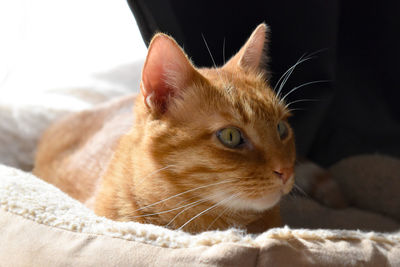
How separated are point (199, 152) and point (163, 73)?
0.27 m

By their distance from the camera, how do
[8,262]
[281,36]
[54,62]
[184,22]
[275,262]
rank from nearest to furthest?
1. [275,262]
2. [8,262]
3. [184,22]
4. [281,36]
5. [54,62]

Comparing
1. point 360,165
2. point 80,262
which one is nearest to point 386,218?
point 360,165

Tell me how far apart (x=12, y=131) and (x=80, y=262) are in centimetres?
151

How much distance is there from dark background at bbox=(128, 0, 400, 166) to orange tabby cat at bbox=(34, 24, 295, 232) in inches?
15.7

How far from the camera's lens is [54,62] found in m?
2.83

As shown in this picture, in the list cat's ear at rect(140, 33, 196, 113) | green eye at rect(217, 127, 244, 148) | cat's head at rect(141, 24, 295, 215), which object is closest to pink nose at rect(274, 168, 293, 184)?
cat's head at rect(141, 24, 295, 215)

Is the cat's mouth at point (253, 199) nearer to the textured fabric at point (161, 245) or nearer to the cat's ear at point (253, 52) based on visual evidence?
the textured fabric at point (161, 245)

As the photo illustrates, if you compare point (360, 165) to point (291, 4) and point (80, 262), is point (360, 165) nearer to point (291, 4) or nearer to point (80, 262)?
point (291, 4)

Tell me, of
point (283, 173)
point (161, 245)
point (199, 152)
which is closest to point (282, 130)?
point (283, 173)

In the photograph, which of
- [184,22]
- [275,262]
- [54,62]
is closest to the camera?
[275,262]

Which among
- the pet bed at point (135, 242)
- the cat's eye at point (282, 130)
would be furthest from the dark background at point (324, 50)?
the pet bed at point (135, 242)

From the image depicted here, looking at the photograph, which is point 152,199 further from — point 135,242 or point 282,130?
point 282,130

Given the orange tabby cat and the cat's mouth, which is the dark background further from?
the cat's mouth

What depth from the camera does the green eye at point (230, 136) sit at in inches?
50.3
